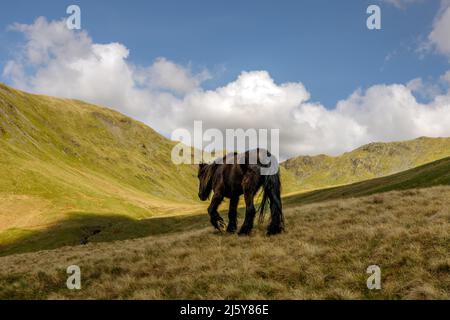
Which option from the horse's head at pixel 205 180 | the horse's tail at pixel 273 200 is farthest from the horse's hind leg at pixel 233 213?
the horse's tail at pixel 273 200

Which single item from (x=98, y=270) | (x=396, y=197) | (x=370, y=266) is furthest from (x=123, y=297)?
(x=396, y=197)

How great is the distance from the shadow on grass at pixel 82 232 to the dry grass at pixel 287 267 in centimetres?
3877

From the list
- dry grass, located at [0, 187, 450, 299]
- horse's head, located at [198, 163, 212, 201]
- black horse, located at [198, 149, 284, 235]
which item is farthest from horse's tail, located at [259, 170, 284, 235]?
horse's head, located at [198, 163, 212, 201]

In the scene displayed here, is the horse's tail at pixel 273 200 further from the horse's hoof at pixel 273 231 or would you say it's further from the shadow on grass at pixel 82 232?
the shadow on grass at pixel 82 232

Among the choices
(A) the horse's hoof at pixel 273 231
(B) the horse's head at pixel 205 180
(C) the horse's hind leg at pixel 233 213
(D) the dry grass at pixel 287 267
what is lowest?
(D) the dry grass at pixel 287 267

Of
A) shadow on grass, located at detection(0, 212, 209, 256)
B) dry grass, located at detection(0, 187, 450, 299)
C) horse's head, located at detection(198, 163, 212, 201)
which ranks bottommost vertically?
shadow on grass, located at detection(0, 212, 209, 256)

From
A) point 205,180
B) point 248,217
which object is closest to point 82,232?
point 205,180

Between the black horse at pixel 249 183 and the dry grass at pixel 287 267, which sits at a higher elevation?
the black horse at pixel 249 183

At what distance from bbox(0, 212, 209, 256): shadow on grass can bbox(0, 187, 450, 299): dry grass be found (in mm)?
38772

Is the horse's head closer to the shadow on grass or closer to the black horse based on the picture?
the black horse

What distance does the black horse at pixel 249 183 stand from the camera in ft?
52.4

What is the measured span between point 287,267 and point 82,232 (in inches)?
2376

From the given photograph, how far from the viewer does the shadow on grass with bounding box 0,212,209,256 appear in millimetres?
55844
